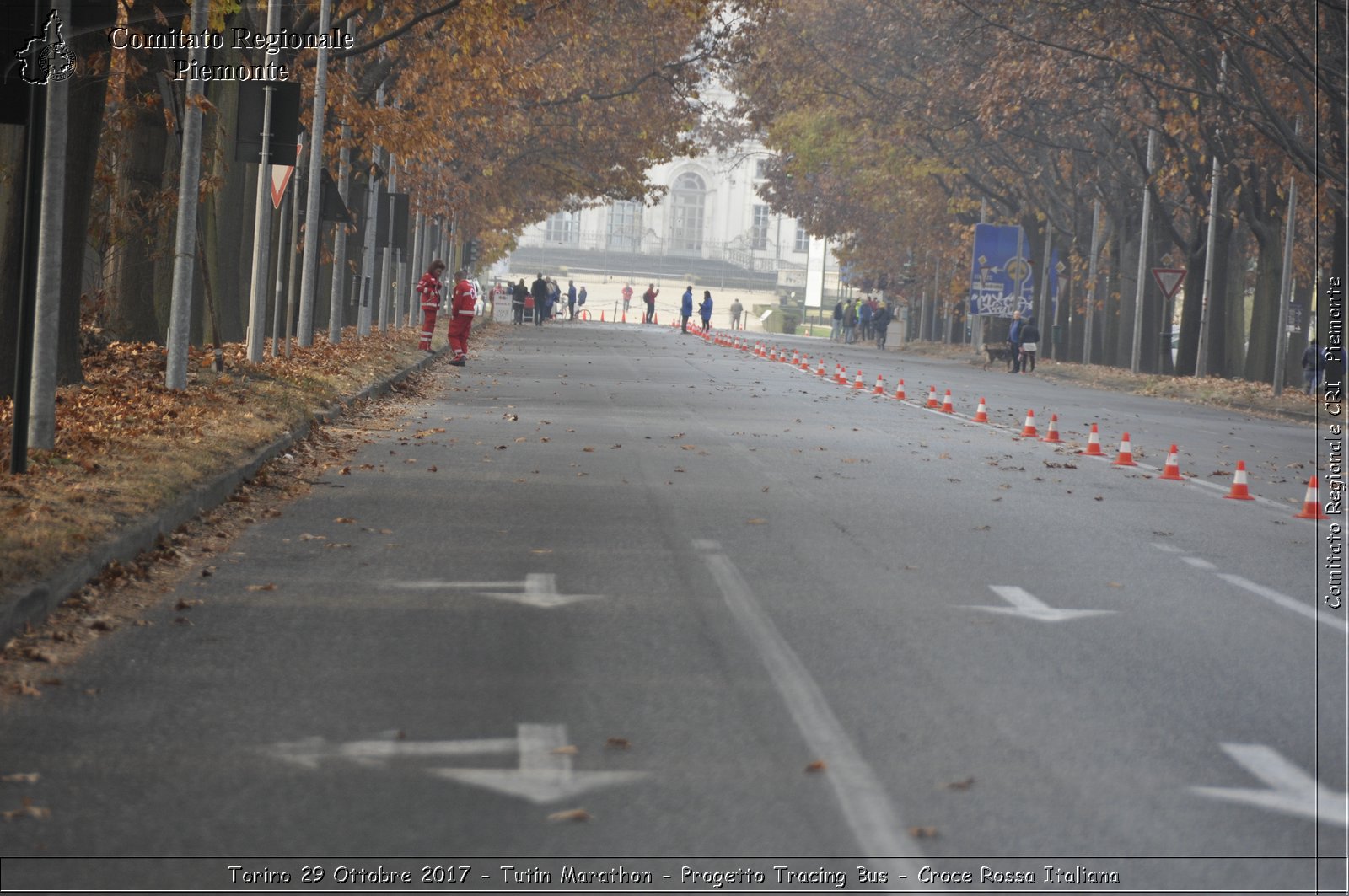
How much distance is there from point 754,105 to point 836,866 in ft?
175

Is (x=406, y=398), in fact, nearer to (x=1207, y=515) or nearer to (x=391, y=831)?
(x=1207, y=515)

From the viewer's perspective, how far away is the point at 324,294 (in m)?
36.1

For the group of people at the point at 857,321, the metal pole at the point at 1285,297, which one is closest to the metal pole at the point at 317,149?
the metal pole at the point at 1285,297

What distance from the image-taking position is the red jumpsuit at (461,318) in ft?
113

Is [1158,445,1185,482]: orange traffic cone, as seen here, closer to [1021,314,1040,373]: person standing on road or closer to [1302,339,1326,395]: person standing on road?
[1302,339,1326,395]: person standing on road

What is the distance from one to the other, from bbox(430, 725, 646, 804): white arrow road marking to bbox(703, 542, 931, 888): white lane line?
66cm

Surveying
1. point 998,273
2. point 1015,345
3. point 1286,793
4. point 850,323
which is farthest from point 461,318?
point 850,323

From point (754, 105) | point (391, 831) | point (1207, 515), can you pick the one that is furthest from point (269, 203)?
point (754, 105)

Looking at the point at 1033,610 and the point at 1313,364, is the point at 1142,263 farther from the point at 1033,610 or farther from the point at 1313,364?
the point at 1033,610

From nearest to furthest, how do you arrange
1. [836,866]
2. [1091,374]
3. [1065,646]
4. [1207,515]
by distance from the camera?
[836,866]
[1065,646]
[1207,515]
[1091,374]

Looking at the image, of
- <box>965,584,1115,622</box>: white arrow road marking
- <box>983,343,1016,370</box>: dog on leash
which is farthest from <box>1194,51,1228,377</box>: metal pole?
<box>965,584,1115,622</box>: white arrow road marking

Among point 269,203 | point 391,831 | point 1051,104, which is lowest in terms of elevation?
point 391,831

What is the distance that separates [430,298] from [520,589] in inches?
1046

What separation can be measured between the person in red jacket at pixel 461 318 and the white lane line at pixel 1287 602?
24.1 m
